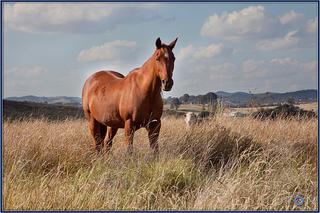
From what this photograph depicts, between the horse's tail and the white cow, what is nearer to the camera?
the horse's tail

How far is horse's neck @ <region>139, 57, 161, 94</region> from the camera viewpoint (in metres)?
6.40

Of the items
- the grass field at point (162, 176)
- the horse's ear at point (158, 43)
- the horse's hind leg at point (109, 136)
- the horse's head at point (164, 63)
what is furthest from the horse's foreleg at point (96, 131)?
the horse's ear at point (158, 43)

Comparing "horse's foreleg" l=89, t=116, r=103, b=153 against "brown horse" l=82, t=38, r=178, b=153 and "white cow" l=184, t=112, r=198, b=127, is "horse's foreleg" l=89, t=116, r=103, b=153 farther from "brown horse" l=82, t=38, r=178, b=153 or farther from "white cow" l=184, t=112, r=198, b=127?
"white cow" l=184, t=112, r=198, b=127

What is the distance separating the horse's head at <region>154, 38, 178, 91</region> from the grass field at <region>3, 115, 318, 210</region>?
3.39 feet

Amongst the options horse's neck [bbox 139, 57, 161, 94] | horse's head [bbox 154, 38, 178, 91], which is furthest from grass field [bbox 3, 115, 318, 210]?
horse's head [bbox 154, 38, 178, 91]

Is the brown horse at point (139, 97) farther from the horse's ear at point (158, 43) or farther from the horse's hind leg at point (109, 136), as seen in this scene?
the horse's hind leg at point (109, 136)

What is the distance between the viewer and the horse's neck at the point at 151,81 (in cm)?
640

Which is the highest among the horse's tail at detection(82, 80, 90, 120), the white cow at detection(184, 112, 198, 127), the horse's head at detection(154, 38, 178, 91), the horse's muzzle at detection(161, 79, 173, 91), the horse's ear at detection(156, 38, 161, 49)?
the horse's ear at detection(156, 38, 161, 49)

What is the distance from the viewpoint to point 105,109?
7199 mm

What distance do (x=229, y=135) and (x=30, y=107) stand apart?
23523 millimetres

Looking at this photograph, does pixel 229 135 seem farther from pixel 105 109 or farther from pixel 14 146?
pixel 14 146

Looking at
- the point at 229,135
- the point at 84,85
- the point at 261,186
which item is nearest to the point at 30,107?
the point at 84,85

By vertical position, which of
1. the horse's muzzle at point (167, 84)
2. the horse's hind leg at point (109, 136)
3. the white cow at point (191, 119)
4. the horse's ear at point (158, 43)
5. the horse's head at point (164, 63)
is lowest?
the horse's hind leg at point (109, 136)

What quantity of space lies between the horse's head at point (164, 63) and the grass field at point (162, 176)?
1.03m
